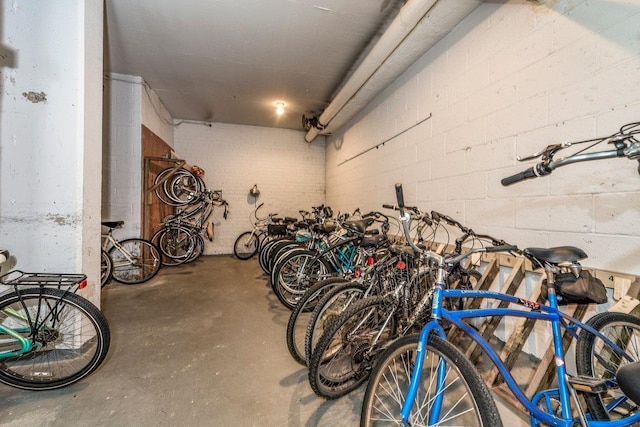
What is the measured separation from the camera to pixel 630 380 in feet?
1.91

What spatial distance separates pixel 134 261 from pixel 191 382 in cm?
261

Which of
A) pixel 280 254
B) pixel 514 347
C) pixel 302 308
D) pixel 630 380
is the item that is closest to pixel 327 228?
pixel 280 254

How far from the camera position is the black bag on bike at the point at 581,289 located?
3.13 feet

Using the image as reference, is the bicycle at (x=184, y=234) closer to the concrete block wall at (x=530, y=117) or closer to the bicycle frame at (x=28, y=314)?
the bicycle frame at (x=28, y=314)

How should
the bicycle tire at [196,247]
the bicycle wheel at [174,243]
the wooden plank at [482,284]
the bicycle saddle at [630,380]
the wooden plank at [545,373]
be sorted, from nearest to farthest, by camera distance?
the bicycle saddle at [630,380]
the wooden plank at [545,373]
the wooden plank at [482,284]
the bicycle wheel at [174,243]
the bicycle tire at [196,247]

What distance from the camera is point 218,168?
5574mm

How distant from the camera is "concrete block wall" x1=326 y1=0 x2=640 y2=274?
134 centimetres

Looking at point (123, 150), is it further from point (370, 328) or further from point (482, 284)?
point (482, 284)

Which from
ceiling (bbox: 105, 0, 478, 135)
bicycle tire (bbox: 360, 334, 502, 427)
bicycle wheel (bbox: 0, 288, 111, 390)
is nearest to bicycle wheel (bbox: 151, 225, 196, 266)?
ceiling (bbox: 105, 0, 478, 135)

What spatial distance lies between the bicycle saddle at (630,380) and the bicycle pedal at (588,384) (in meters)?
0.38

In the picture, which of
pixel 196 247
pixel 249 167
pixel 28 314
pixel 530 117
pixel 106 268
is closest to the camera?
pixel 28 314

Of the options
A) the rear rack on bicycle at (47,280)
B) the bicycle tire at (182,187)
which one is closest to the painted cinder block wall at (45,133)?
the rear rack on bicycle at (47,280)

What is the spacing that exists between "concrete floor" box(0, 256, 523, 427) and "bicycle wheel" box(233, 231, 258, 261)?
8.82ft

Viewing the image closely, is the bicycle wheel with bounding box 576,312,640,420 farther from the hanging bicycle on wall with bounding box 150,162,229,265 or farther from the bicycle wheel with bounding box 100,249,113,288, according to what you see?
the hanging bicycle on wall with bounding box 150,162,229,265
